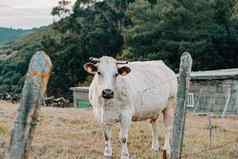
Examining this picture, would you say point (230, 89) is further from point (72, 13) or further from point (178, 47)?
point (72, 13)

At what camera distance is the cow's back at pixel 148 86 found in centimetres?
1051

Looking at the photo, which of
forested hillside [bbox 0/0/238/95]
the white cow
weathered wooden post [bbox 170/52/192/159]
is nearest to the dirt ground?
the white cow

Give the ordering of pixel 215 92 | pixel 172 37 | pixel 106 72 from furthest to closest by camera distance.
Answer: pixel 172 37 < pixel 215 92 < pixel 106 72

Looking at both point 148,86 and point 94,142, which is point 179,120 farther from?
point 94,142

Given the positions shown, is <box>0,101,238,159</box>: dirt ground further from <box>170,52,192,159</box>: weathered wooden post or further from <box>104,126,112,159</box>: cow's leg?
<box>170,52,192,159</box>: weathered wooden post

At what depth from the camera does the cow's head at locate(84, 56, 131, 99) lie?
936 centimetres

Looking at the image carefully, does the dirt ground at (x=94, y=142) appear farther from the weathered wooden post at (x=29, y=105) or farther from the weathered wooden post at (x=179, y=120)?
the weathered wooden post at (x=29, y=105)

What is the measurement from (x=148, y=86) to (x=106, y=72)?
1.67 metres

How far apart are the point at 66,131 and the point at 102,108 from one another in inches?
144

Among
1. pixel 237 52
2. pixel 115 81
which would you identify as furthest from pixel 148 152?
pixel 237 52

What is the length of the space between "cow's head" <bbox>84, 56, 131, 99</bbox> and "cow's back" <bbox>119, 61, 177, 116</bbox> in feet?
1.31

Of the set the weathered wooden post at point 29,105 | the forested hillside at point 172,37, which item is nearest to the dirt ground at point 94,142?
the weathered wooden post at point 29,105

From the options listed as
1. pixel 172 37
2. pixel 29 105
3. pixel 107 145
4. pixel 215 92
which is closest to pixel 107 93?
pixel 107 145

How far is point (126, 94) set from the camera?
10.2 m
